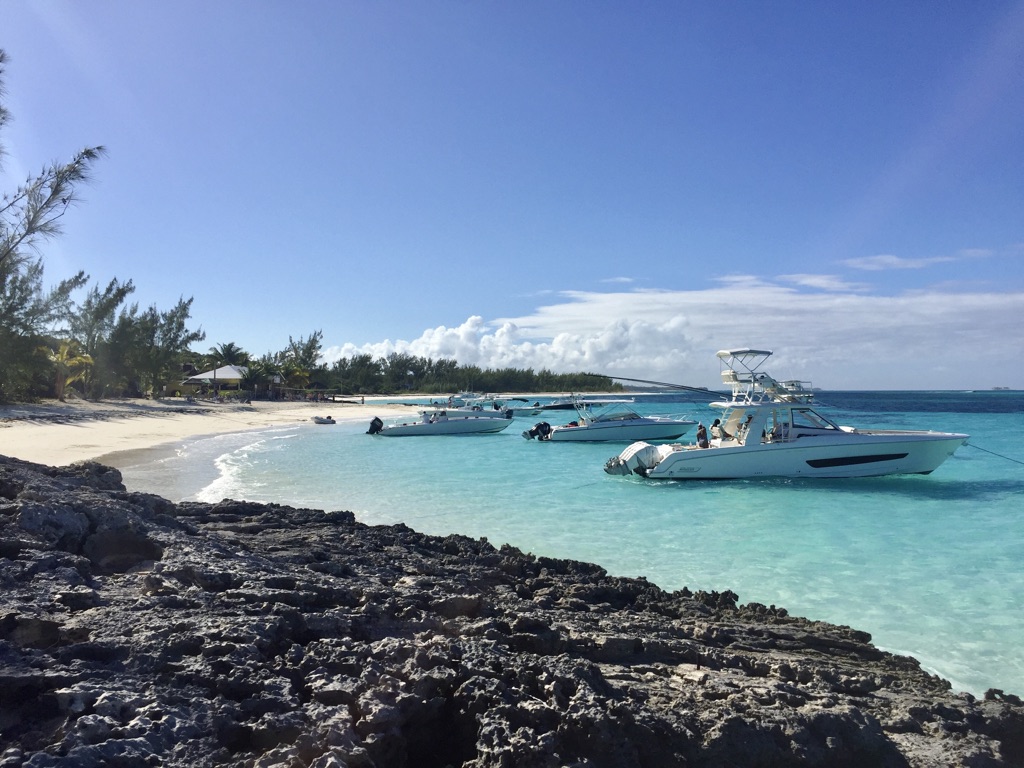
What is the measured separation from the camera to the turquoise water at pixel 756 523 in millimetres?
7457

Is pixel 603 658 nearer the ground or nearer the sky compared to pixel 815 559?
nearer the sky

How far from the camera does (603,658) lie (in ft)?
14.4

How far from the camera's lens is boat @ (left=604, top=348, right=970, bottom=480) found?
1725cm

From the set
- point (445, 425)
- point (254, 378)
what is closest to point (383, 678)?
point (445, 425)

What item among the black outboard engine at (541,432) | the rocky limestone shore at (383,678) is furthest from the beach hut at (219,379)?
the rocky limestone shore at (383,678)

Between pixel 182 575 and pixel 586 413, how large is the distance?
87.4 ft

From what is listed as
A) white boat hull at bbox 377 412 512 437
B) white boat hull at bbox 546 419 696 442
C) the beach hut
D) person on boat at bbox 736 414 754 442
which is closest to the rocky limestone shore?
person on boat at bbox 736 414 754 442

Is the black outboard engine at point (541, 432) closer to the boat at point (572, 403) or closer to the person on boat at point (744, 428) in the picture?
the boat at point (572, 403)

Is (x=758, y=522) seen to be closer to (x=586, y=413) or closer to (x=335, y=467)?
(x=335, y=467)

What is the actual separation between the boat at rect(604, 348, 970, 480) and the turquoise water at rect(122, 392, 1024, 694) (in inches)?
14.0

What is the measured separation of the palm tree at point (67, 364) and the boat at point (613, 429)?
27.0 m

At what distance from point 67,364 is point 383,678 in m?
44.2

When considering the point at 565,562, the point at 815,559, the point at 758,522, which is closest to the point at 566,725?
the point at 565,562

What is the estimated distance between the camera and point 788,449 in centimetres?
1717
